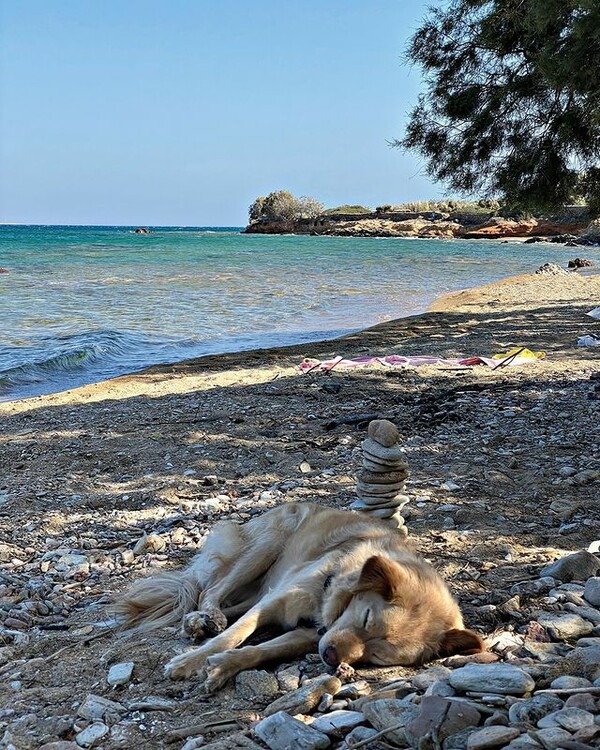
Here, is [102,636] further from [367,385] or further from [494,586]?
[367,385]

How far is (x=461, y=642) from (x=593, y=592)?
95 cm

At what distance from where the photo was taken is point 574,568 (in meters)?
4.31

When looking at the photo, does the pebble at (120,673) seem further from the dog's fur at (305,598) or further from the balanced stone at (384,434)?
the balanced stone at (384,434)

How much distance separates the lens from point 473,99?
14.7 m

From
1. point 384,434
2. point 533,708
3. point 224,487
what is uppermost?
point 384,434

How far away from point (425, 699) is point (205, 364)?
38.9 feet

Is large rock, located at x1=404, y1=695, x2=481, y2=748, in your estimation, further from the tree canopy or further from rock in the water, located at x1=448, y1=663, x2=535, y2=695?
the tree canopy

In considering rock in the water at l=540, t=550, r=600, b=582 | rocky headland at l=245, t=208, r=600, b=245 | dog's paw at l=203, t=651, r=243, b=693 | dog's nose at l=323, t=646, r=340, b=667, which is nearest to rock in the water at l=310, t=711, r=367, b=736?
dog's nose at l=323, t=646, r=340, b=667

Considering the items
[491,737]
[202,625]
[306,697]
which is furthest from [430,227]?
[491,737]

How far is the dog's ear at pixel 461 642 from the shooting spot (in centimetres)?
344

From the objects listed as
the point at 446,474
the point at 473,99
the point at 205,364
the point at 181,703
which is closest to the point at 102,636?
the point at 181,703

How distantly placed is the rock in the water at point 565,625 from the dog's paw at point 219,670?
146 cm

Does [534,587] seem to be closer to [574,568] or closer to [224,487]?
[574,568]

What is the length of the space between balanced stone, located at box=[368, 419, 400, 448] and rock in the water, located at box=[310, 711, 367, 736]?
2.25m
